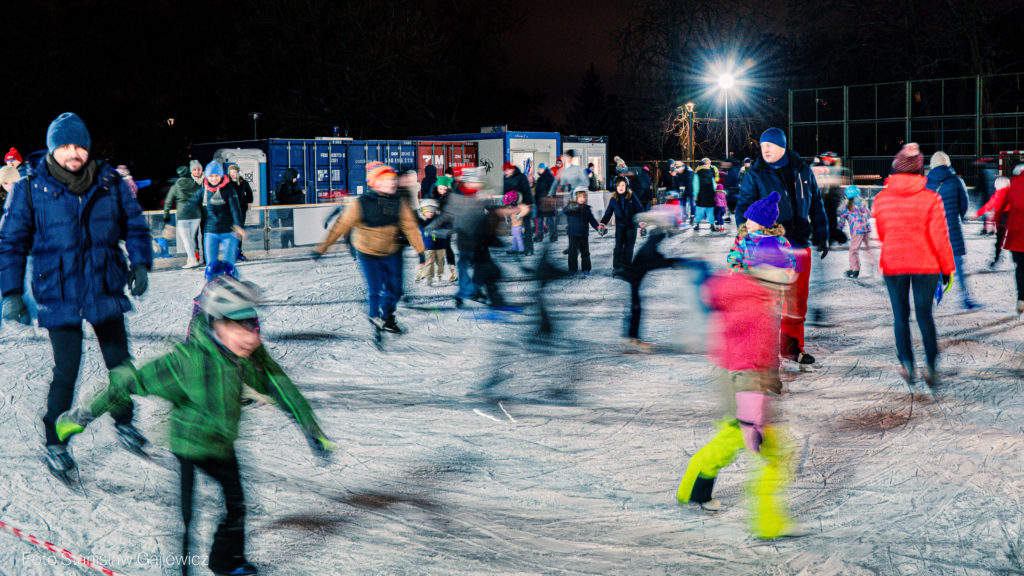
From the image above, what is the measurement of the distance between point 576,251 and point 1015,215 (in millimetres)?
4880

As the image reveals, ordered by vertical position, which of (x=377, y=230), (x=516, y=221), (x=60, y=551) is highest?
(x=516, y=221)

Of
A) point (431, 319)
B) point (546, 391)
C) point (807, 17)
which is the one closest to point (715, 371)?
point (546, 391)

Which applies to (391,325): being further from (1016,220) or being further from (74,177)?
(1016,220)

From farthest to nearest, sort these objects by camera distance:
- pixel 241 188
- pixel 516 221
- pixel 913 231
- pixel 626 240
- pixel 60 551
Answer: pixel 516 221, pixel 241 188, pixel 626 240, pixel 913 231, pixel 60 551

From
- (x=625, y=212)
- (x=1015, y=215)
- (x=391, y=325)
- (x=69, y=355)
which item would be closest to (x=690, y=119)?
(x=625, y=212)

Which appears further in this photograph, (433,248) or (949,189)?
(433,248)

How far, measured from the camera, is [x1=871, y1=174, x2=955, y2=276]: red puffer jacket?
17.8 ft

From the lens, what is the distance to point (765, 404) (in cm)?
361

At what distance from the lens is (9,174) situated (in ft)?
28.1

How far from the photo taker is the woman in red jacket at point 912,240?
5.44 metres

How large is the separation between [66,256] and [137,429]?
1.31 meters

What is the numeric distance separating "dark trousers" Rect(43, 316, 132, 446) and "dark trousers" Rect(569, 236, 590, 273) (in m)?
7.31

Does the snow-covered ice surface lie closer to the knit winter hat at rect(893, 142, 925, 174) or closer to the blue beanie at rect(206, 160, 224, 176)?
the knit winter hat at rect(893, 142, 925, 174)

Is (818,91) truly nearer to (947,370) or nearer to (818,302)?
(818,302)
